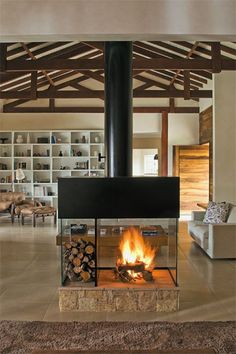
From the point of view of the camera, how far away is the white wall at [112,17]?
2.82 m

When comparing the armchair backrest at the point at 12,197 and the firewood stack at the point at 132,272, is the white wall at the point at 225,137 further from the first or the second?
the armchair backrest at the point at 12,197

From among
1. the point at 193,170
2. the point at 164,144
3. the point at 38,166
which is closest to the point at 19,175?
the point at 38,166

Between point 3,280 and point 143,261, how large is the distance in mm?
1863

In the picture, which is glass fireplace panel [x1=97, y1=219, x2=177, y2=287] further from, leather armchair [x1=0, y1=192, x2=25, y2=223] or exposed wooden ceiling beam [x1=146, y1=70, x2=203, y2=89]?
exposed wooden ceiling beam [x1=146, y1=70, x2=203, y2=89]

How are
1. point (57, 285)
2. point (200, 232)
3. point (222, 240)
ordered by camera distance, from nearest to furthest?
point (57, 285) → point (222, 240) → point (200, 232)

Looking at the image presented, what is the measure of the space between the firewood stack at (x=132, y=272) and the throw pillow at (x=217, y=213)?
279 cm

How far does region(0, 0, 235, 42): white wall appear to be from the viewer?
9.25 feet

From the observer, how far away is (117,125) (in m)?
4.02

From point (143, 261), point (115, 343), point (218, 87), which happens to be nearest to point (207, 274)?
point (143, 261)

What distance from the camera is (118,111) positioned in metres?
4.03

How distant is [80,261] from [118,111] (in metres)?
1.64

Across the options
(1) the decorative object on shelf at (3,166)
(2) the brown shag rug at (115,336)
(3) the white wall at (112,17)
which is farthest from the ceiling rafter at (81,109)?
(2) the brown shag rug at (115,336)

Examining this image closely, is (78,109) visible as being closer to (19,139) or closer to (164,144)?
(19,139)

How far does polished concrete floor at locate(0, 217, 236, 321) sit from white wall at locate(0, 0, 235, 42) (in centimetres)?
251
